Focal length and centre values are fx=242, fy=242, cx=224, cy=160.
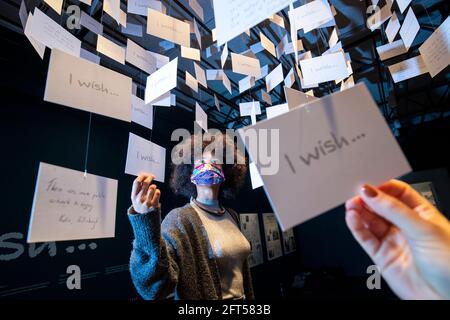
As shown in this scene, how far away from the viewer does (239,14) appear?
0.75 m

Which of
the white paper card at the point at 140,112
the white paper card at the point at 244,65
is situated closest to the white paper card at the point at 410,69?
the white paper card at the point at 244,65

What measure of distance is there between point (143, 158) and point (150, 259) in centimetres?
33

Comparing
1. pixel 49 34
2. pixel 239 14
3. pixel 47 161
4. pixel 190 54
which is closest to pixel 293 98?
pixel 239 14

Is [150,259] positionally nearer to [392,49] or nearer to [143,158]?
[143,158]

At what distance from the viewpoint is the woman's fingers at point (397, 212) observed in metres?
0.36

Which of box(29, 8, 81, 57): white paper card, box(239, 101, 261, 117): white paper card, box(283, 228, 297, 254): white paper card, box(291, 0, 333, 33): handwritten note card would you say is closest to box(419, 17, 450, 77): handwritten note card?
box(291, 0, 333, 33): handwritten note card

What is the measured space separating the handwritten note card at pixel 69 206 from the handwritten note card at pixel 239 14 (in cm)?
57

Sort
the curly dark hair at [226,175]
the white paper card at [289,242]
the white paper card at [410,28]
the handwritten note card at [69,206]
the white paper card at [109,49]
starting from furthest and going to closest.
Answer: the white paper card at [289,242]
the curly dark hair at [226,175]
the white paper card at [410,28]
the white paper card at [109,49]
the handwritten note card at [69,206]

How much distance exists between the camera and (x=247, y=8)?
736 millimetres

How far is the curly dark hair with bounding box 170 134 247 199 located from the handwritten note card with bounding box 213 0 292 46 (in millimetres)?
655

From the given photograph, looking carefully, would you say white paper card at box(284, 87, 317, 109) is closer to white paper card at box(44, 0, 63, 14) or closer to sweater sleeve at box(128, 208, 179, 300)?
sweater sleeve at box(128, 208, 179, 300)

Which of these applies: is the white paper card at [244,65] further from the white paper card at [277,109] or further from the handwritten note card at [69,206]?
the handwritten note card at [69,206]

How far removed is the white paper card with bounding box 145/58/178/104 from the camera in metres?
0.83

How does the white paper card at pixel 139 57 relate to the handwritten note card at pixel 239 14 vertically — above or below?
above
